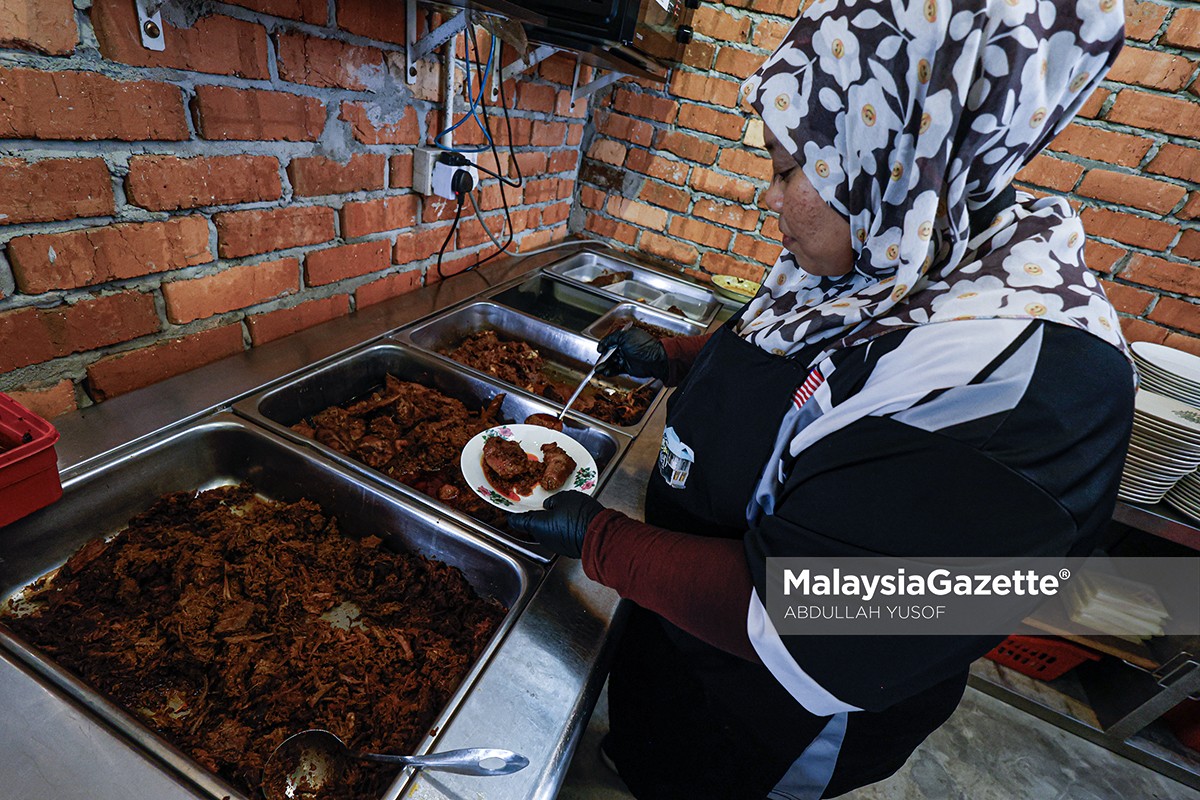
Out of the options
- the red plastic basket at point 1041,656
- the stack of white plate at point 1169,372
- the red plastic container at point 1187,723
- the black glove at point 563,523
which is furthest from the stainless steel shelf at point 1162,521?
the black glove at point 563,523

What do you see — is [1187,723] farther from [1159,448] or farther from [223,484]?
[223,484]

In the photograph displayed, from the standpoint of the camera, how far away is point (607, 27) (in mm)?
1484

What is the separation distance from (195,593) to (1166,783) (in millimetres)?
4034

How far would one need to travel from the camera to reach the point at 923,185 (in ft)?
2.85

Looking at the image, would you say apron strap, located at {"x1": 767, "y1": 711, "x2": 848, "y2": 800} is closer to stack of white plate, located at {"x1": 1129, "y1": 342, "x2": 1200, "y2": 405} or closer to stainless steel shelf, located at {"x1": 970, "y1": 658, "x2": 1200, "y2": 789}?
stainless steel shelf, located at {"x1": 970, "y1": 658, "x2": 1200, "y2": 789}

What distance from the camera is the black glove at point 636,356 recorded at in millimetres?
1972

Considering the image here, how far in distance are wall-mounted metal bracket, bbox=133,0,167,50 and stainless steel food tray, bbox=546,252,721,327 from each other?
2008 mm

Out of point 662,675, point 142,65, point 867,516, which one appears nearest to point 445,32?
point 142,65

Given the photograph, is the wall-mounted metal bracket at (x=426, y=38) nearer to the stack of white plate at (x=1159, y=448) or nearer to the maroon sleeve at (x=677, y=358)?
the maroon sleeve at (x=677, y=358)

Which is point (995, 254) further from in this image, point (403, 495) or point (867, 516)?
point (403, 495)

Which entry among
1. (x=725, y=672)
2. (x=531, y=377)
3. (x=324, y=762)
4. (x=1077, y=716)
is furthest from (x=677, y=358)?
(x=1077, y=716)

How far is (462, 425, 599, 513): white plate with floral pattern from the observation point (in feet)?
4.46

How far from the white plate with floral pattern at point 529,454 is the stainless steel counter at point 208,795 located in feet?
0.28

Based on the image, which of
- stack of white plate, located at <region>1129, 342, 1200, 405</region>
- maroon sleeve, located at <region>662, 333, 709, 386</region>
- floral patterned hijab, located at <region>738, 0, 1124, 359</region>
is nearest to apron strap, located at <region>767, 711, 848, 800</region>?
floral patterned hijab, located at <region>738, 0, 1124, 359</region>
